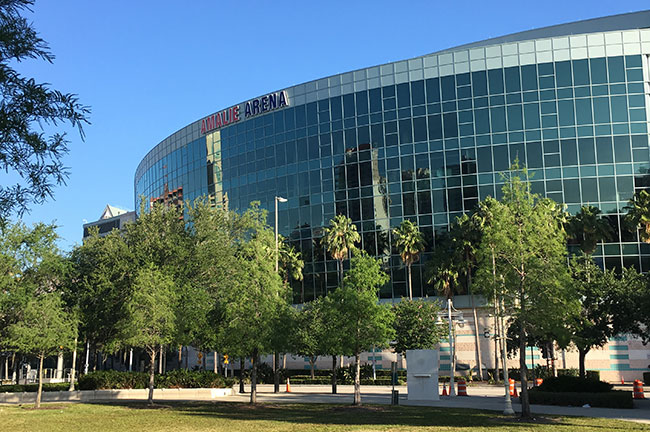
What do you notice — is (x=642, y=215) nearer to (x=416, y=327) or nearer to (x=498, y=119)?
(x=498, y=119)

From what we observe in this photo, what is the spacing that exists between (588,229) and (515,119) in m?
13.2

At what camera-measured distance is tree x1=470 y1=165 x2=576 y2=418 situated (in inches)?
1039

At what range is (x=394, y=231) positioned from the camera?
6562 cm

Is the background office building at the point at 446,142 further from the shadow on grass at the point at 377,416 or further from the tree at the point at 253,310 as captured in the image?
the shadow on grass at the point at 377,416

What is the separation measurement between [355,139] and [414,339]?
23996 millimetres

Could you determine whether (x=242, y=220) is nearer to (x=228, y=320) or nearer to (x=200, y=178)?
(x=228, y=320)

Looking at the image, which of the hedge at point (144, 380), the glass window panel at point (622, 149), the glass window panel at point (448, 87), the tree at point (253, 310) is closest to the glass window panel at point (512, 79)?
the glass window panel at point (448, 87)

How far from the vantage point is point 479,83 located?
65188 millimetres

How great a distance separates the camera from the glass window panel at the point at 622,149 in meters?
60.7

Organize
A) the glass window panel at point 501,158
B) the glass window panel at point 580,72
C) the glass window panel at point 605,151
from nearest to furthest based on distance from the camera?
the glass window panel at point 605,151 < the glass window panel at point 580,72 < the glass window panel at point 501,158

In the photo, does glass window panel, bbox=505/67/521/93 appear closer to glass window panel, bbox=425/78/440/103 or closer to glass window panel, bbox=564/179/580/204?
glass window panel, bbox=425/78/440/103

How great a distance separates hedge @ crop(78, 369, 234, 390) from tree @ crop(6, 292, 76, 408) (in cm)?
644

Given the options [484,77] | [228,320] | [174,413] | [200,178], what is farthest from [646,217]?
[200,178]

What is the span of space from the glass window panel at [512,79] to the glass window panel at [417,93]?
8632mm
